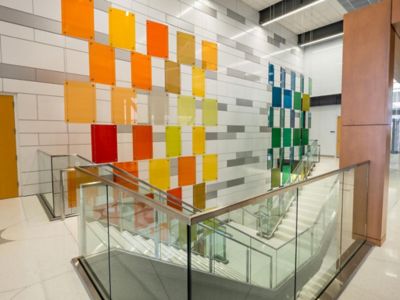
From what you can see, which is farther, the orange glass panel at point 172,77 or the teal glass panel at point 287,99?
the teal glass panel at point 287,99


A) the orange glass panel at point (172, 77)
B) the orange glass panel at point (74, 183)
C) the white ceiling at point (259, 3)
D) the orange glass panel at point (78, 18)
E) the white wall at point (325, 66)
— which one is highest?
the white ceiling at point (259, 3)

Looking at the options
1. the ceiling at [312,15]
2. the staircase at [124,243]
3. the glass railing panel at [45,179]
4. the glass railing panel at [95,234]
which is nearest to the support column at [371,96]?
the staircase at [124,243]

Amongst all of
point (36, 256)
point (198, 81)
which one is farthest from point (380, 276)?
point (198, 81)

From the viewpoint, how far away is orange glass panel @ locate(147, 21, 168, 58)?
5.73m

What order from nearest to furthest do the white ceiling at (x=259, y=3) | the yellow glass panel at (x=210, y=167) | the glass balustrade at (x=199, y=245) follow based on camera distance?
the glass balustrade at (x=199, y=245)
the yellow glass panel at (x=210, y=167)
the white ceiling at (x=259, y=3)

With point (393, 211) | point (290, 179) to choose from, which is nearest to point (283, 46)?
point (290, 179)

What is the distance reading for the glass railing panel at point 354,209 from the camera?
3.32 m

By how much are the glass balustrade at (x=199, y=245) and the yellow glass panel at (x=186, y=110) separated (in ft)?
9.79

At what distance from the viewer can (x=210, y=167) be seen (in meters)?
7.30

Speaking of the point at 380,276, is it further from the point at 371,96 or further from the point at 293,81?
the point at 293,81

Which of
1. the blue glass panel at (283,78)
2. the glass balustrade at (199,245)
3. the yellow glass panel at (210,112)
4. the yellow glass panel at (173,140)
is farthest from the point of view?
the blue glass panel at (283,78)

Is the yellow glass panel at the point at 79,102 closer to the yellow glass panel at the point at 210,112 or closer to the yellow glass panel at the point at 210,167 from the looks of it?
the yellow glass panel at the point at 210,112

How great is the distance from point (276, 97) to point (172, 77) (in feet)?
16.4

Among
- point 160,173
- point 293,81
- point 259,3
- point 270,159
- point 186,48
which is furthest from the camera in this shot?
point 293,81
